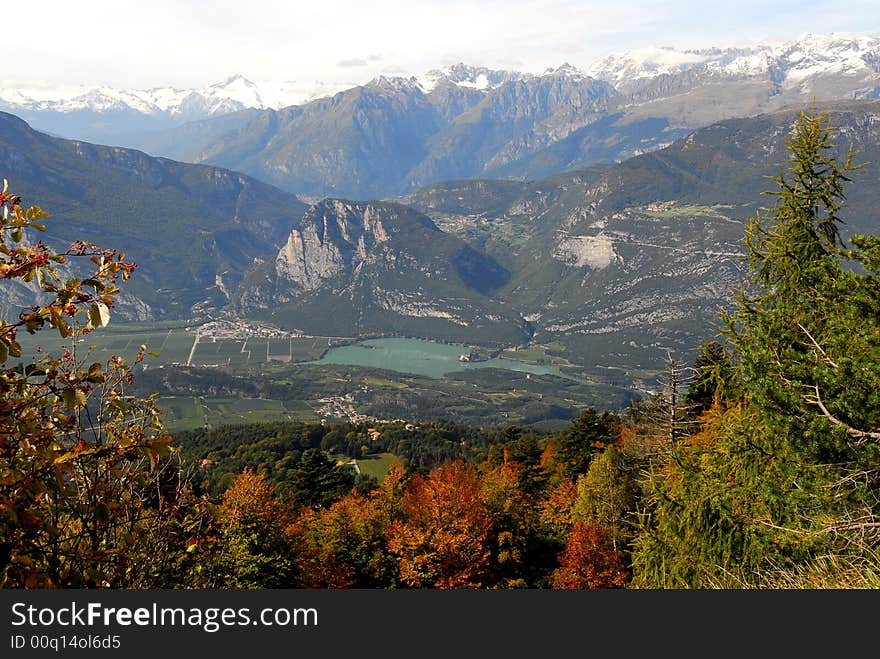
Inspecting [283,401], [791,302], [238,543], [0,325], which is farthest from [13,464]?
[283,401]

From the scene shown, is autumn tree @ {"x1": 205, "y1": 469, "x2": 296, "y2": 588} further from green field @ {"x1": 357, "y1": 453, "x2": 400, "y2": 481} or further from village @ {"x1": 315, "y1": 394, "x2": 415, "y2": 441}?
village @ {"x1": 315, "y1": 394, "x2": 415, "y2": 441}

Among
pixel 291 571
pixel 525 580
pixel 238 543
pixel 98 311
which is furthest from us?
pixel 525 580

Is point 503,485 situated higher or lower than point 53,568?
lower

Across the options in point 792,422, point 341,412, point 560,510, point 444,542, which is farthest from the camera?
point 341,412

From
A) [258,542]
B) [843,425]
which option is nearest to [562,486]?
[258,542]

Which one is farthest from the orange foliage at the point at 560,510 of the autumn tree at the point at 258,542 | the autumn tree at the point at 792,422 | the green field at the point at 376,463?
the green field at the point at 376,463

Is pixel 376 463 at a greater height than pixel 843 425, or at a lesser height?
lesser

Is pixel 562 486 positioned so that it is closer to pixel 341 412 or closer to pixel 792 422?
pixel 792 422

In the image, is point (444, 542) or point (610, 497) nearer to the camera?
point (444, 542)

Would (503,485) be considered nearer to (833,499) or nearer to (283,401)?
(833,499)
